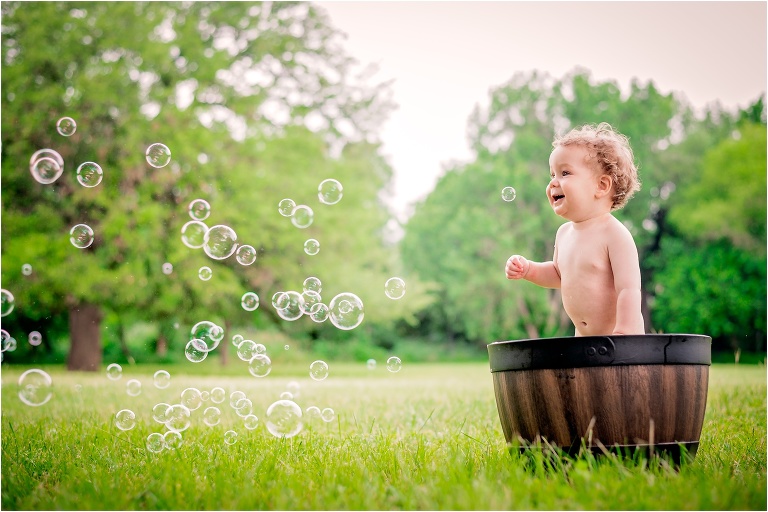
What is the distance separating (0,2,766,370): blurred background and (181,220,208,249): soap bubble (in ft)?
4.27

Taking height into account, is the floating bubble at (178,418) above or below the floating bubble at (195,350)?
below

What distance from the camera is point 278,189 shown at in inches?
570

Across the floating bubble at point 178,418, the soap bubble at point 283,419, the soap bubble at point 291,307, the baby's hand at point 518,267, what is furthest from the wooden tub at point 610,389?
the soap bubble at point 291,307

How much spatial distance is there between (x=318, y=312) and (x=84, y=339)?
12.1m

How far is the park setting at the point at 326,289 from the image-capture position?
267 centimetres

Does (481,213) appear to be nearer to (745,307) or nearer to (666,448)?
(745,307)

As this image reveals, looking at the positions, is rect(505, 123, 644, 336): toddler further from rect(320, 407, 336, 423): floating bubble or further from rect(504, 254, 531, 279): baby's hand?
rect(320, 407, 336, 423): floating bubble

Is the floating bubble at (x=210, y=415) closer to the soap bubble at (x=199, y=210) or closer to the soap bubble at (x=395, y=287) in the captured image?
the soap bubble at (x=395, y=287)

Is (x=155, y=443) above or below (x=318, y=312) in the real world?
below

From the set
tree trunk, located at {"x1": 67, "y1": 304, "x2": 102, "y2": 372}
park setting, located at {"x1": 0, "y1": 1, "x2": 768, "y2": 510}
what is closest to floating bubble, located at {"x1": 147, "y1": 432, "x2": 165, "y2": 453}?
park setting, located at {"x1": 0, "y1": 1, "x2": 768, "y2": 510}

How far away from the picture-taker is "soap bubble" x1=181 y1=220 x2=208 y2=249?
17.6ft

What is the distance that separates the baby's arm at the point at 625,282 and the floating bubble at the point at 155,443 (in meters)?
2.39

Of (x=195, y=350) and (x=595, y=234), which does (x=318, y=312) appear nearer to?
(x=195, y=350)

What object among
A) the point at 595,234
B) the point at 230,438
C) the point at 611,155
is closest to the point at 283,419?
the point at 230,438
